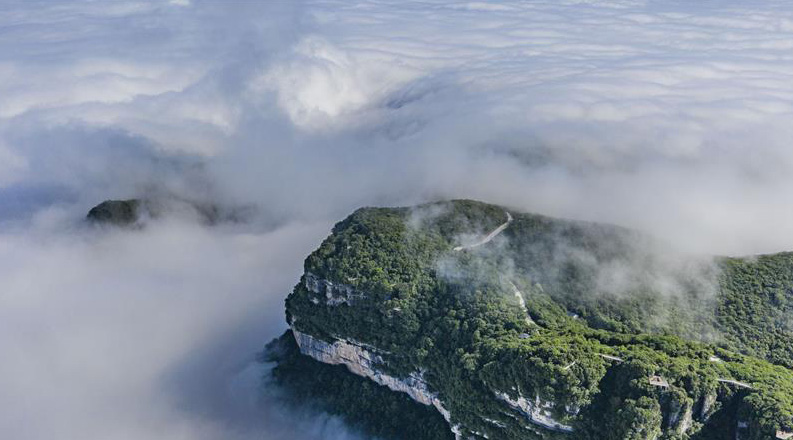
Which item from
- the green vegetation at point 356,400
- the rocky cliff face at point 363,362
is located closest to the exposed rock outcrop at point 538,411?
the rocky cliff face at point 363,362

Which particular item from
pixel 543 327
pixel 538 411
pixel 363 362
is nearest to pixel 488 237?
pixel 543 327

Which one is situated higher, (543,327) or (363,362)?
(543,327)

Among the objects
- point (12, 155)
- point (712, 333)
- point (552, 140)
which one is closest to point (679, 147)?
point (552, 140)

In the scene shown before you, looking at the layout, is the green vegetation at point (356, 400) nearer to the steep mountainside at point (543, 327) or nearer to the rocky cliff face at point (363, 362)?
the steep mountainside at point (543, 327)

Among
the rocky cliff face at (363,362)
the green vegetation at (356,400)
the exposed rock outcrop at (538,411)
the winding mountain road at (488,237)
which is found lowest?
the green vegetation at (356,400)

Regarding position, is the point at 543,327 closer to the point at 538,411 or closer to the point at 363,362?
the point at 538,411

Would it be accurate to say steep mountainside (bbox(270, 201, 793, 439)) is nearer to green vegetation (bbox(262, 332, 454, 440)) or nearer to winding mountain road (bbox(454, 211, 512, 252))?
winding mountain road (bbox(454, 211, 512, 252))

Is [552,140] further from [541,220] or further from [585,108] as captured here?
[541,220]

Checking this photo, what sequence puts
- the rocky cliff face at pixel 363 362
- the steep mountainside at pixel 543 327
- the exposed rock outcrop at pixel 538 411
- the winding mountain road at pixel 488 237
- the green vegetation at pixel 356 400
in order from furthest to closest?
the winding mountain road at pixel 488 237 < the green vegetation at pixel 356 400 < the rocky cliff face at pixel 363 362 < the exposed rock outcrop at pixel 538 411 < the steep mountainside at pixel 543 327

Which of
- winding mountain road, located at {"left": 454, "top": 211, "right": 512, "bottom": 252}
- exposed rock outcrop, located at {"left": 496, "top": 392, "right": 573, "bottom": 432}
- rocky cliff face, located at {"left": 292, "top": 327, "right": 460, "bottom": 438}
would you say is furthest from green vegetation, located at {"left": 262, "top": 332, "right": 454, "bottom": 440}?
winding mountain road, located at {"left": 454, "top": 211, "right": 512, "bottom": 252}
